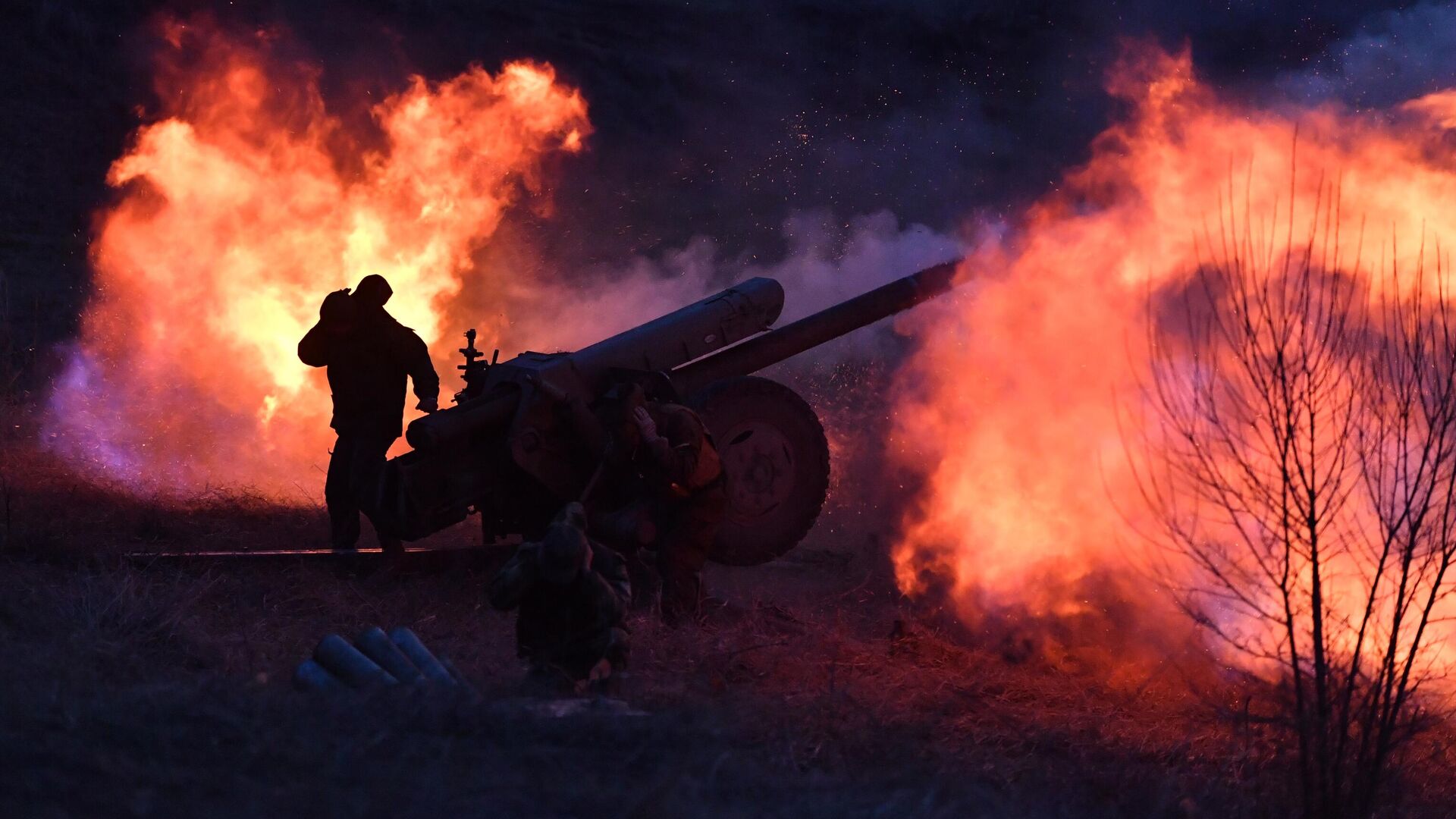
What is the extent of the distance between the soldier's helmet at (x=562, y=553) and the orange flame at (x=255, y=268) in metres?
6.82

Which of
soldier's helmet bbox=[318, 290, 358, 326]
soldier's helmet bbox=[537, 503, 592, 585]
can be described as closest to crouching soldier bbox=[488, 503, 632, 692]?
soldier's helmet bbox=[537, 503, 592, 585]

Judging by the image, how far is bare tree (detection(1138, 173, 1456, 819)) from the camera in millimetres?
6051

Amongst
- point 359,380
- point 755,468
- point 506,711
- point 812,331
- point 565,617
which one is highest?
point 812,331

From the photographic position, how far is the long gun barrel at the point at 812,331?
10180 mm

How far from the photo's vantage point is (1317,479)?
1169 cm

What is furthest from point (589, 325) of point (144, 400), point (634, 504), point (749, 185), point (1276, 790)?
point (749, 185)

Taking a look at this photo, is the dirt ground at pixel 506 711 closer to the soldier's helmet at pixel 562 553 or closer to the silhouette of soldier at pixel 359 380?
the soldier's helmet at pixel 562 553

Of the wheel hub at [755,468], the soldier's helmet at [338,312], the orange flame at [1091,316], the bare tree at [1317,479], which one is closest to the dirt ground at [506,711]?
the bare tree at [1317,479]

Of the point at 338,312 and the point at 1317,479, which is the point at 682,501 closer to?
the point at 338,312

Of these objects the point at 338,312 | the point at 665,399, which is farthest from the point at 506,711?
the point at 338,312

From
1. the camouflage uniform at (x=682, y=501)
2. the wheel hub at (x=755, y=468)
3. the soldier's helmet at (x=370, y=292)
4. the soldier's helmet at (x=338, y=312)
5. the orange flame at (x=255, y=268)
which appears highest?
the orange flame at (x=255, y=268)

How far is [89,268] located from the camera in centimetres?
2061

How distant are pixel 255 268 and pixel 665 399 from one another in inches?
263

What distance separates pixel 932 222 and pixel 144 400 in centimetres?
1729
